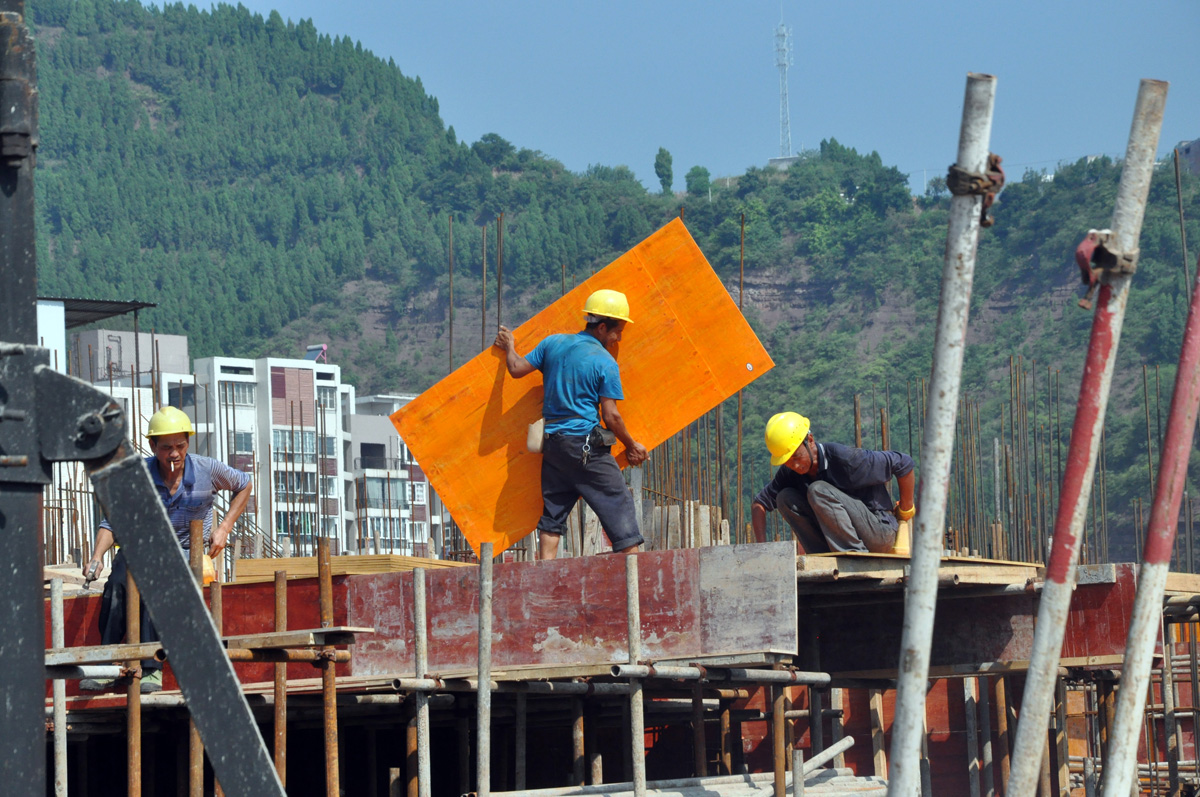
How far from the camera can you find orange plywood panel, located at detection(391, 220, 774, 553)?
9422 mm

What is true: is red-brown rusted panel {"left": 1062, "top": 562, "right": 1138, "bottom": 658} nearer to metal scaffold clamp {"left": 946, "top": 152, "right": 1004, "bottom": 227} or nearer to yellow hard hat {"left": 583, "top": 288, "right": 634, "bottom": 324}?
yellow hard hat {"left": 583, "top": 288, "right": 634, "bottom": 324}

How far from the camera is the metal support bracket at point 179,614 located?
141 inches

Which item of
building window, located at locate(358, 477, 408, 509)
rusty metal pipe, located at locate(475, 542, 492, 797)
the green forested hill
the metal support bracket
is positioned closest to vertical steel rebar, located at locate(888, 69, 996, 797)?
the metal support bracket

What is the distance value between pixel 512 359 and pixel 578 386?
522 millimetres

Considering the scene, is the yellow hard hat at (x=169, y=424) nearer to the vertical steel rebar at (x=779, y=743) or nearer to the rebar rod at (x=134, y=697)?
the rebar rod at (x=134, y=697)

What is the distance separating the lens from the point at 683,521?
1434 centimetres

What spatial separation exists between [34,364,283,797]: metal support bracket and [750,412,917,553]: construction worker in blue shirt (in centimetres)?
538

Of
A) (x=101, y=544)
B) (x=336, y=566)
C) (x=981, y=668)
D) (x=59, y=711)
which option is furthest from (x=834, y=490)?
(x=59, y=711)

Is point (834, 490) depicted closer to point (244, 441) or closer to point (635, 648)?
point (635, 648)

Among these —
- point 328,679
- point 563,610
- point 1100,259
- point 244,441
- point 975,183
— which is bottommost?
point 328,679

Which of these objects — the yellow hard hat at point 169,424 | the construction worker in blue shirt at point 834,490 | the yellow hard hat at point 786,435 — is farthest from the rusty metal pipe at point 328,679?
the yellow hard hat at point 786,435

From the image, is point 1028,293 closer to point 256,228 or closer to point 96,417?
point 256,228

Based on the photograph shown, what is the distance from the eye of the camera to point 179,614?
3631 mm

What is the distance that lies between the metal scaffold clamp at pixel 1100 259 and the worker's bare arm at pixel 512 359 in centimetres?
508
